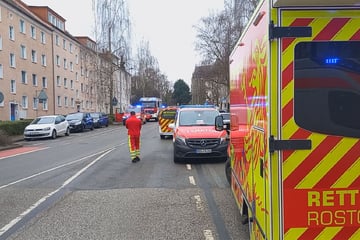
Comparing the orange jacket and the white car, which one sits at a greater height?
the orange jacket

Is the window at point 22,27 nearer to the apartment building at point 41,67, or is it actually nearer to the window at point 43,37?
the apartment building at point 41,67

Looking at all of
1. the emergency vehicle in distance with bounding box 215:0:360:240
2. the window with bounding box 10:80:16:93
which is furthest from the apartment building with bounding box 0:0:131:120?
the emergency vehicle in distance with bounding box 215:0:360:240

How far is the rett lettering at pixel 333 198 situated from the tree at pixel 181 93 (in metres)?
127

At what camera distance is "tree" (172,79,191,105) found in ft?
429

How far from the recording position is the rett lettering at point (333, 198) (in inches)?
135

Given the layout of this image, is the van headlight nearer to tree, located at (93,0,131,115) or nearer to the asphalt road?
the asphalt road

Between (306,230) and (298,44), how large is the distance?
150cm

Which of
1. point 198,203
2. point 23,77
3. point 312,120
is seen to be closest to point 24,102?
point 23,77

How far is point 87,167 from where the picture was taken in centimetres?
1278

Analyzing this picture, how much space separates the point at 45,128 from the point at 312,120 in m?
26.7

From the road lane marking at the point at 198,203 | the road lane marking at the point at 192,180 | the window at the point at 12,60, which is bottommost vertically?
the road lane marking at the point at 192,180

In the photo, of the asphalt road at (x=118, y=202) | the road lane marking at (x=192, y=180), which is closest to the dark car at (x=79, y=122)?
the asphalt road at (x=118, y=202)

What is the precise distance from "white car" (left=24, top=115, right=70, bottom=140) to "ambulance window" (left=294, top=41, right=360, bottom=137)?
2647 cm

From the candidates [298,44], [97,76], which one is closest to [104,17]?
[97,76]
